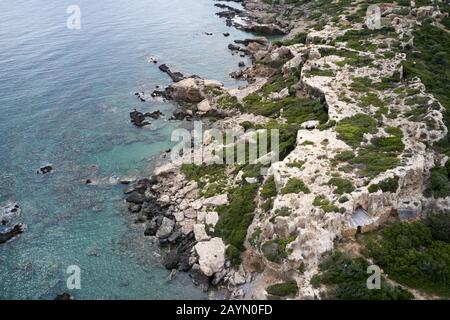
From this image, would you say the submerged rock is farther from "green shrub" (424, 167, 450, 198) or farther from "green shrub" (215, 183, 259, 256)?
"green shrub" (424, 167, 450, 198)

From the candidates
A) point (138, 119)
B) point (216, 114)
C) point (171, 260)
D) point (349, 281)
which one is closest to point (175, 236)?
point (171, 260)

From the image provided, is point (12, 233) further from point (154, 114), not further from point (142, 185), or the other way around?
point (154, 114)

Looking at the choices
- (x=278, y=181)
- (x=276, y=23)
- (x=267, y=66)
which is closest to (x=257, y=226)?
(x=278, y=181)

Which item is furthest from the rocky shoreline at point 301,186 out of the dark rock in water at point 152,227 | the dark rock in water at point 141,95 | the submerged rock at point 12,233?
the submerged rock at point 12,233

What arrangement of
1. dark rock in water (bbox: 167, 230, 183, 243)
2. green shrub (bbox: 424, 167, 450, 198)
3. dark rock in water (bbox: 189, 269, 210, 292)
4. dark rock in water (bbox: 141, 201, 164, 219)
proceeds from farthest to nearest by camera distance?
dark rock in water (bbox: 141, 201, 164, 219), dark rock in water (bbox: 167, 230, 183, 243), dark rock in water (bbox: 189, 269, 210, 292), green shrub (bbox: 424, 167, 450, 198)

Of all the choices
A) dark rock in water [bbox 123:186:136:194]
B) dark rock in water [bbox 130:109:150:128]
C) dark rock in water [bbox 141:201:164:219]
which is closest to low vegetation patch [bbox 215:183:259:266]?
dark rock in water [bbox 141:201:164:219]
